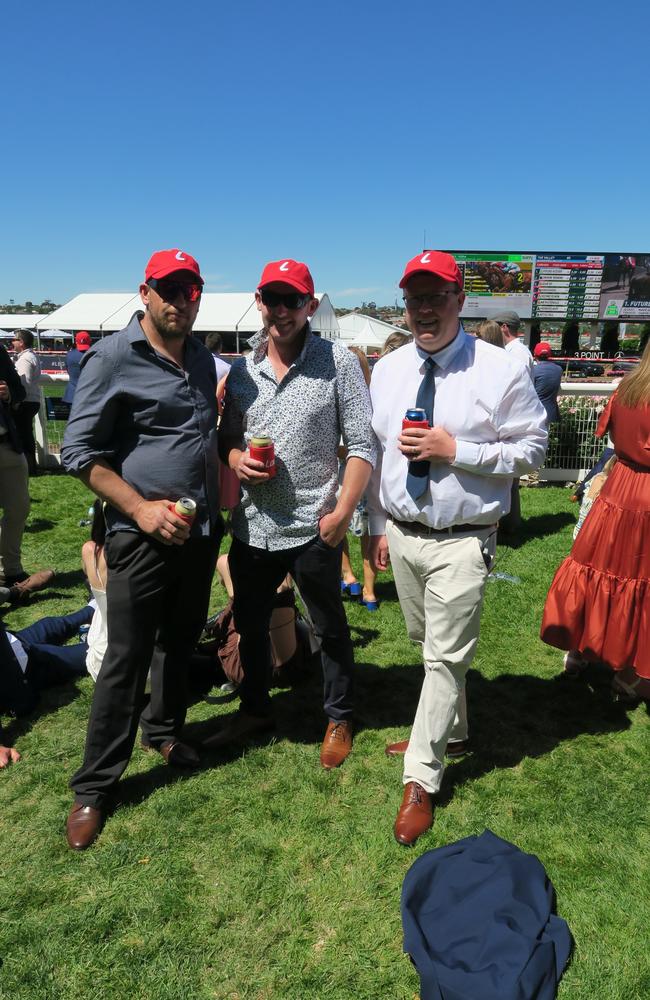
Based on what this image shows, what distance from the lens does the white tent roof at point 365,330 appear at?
32.4 metres

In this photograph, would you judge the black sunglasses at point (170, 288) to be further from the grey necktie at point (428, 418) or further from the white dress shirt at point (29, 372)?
the white dress shirt at point (29, 372)

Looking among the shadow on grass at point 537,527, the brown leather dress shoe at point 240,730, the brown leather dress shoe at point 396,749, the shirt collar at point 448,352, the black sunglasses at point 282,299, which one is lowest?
the shadow on grass at point 537,527

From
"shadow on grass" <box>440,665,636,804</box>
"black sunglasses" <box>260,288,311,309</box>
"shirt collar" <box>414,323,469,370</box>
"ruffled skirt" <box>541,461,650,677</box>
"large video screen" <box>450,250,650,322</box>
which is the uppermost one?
"large video screen" <box>450,250,650,322</box>

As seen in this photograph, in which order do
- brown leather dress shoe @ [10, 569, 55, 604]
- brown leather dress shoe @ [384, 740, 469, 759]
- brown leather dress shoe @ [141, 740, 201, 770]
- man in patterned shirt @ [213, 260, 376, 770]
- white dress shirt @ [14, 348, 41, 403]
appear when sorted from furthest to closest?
white dress shirt @ [14, 348, 41, 403]
brown leather dress shoe @ [10, 569, 55, 604]
brown leather dress shoe @ [384, 740, 469, 759]
brown leather dress shoe @ [141, 740, 201, 770]
man in patterned shirt @ [213, 260, 376, 770]

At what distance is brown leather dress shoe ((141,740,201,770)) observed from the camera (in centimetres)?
313

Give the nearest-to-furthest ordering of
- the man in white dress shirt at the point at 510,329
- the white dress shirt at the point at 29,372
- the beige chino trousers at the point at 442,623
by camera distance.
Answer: the beige chino trousers at the point at 442,623
the man in white dress shirt at the point at 510,329
the white dress shirt at the point at 29,372

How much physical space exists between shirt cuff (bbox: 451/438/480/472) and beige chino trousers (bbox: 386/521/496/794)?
338 millimetres

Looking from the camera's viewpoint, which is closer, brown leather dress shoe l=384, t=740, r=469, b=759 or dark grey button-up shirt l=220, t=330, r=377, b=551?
dark grey button-up shirt l=220, t=330, r=377, b=551

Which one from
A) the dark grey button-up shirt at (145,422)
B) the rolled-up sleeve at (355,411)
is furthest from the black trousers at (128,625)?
the rolled-up sleeve at (355,411)

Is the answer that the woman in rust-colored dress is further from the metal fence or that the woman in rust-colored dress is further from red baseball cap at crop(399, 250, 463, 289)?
the metal fence

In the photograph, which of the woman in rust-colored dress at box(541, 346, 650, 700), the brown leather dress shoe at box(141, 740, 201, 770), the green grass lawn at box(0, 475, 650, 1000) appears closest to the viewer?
the green grass lawn at box(0, 475, 650, 1000)

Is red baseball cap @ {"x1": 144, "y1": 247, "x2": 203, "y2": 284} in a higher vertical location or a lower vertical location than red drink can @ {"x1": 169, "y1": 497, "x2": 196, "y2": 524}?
higher

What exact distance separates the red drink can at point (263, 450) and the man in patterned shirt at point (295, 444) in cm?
4

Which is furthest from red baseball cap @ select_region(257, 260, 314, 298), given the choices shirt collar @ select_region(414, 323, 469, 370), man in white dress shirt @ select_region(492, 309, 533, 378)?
man in white dress shirt @ select_region(492, 309, 533, 378)
